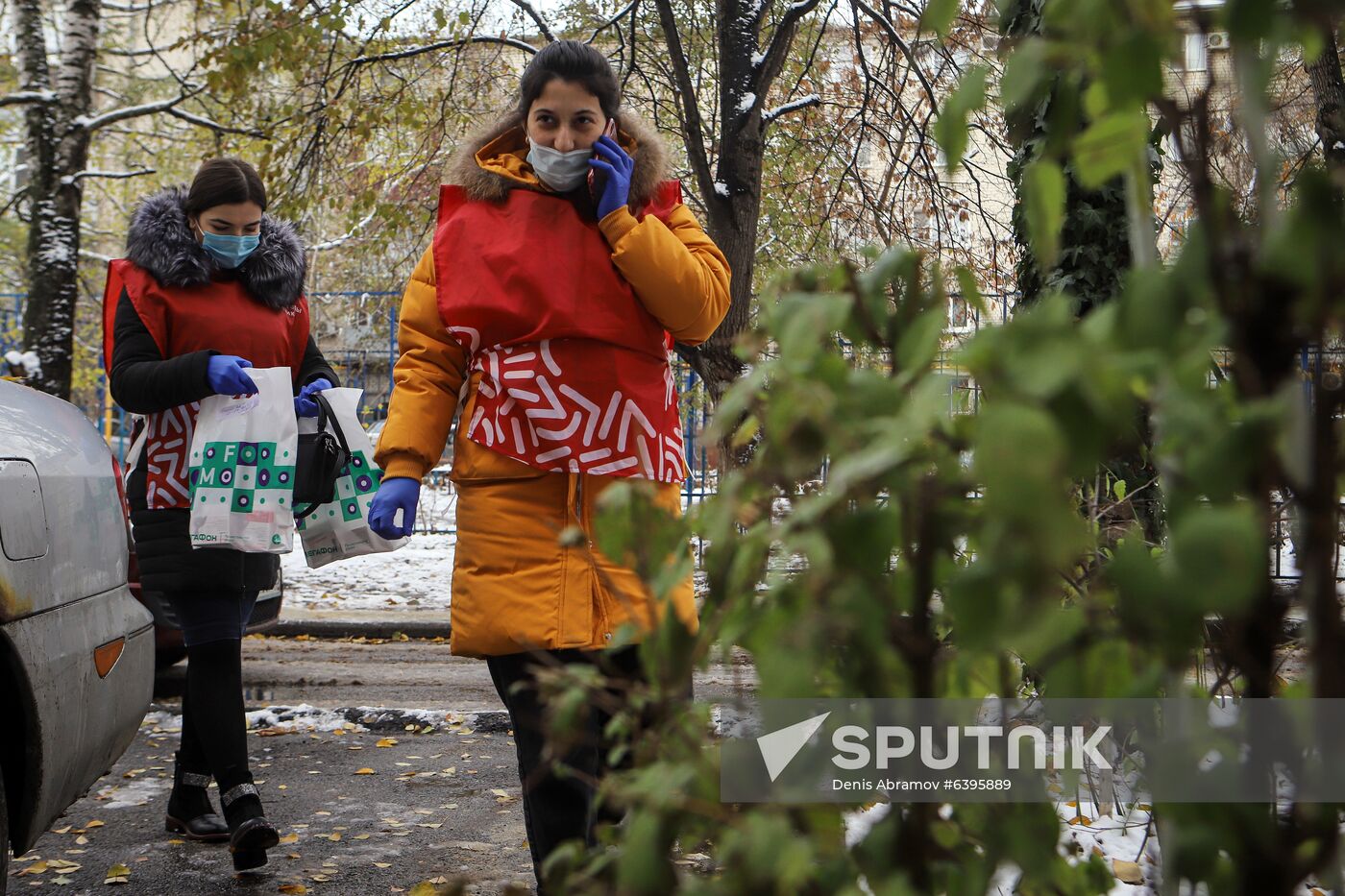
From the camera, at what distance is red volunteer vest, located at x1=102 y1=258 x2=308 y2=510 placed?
132 inches

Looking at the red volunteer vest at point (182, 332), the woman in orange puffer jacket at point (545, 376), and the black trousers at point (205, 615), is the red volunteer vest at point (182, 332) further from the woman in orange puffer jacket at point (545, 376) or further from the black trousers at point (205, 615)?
the woman in orange puffer jacket at point (545, 376)

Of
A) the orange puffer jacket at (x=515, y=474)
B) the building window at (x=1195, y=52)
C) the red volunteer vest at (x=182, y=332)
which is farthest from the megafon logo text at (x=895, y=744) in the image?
the red volunteer vest at (x=182, y=332)

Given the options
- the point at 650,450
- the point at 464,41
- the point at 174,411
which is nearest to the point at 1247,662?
the point at 650,450

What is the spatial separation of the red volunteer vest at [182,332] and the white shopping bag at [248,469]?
88mm

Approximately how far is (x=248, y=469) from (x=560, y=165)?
49.1 inches

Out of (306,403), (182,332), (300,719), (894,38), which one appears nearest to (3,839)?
(306,403)

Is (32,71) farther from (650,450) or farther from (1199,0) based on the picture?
(1199,0)

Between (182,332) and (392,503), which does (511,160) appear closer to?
(392,503)

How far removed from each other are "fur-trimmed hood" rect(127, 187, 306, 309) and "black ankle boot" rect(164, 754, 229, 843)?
4.35ft

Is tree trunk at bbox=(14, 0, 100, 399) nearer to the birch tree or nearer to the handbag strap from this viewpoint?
the birch tree

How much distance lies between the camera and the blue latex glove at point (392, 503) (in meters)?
2.55

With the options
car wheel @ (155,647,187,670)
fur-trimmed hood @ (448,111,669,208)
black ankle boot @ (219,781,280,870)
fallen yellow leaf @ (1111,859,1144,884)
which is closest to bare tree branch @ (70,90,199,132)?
car wheel @ (155,647,187,670)

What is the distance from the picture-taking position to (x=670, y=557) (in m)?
1.07

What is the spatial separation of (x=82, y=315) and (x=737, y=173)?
15.9 metres
